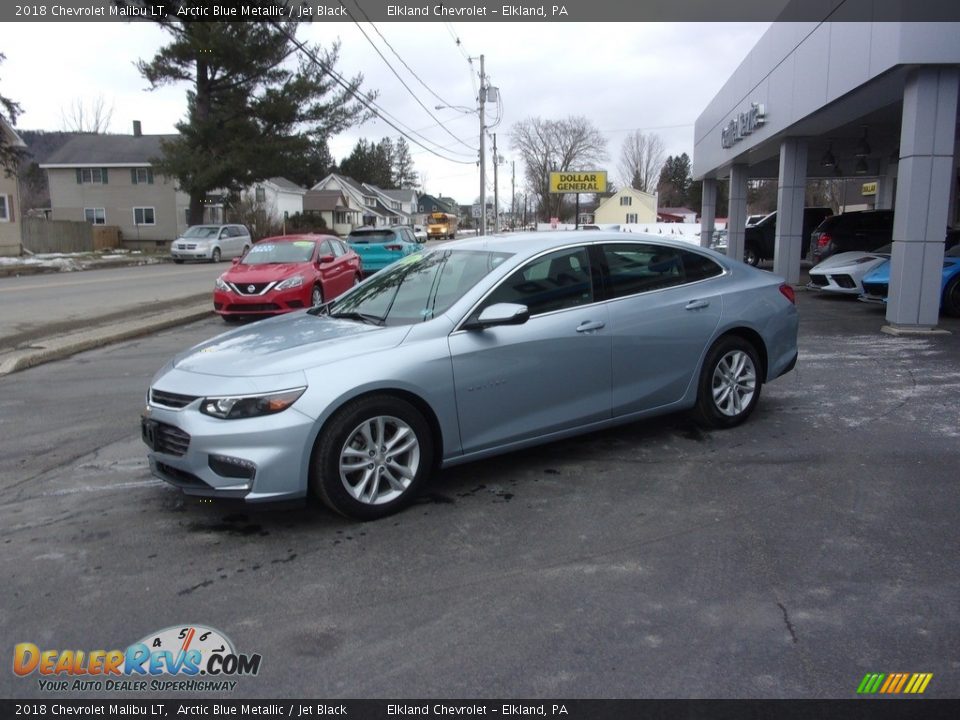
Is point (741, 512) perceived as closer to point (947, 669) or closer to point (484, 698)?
point (947, 669)

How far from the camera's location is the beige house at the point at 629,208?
Result: 84.7m

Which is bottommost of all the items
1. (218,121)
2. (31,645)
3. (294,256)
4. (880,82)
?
(31,645)

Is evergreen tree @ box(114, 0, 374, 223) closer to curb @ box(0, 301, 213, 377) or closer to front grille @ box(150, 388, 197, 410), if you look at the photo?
curb @ box(0, 301, 213, 377)

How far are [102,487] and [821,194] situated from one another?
6956cm

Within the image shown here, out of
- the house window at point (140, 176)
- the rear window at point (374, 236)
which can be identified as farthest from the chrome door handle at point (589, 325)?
the house window at point (140, 176)

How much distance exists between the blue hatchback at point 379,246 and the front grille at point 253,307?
9493 millimetres

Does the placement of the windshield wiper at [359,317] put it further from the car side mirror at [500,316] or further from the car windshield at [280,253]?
the car windshield at [280,253]

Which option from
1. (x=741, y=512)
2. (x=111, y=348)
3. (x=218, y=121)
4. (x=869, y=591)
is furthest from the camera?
(x=218, y=121)

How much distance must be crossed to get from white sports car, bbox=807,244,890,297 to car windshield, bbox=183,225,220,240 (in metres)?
27.1

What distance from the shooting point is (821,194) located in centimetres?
6525

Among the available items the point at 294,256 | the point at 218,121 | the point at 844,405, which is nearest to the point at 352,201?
the point at 218,121

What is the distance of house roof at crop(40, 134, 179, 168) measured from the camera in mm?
50156

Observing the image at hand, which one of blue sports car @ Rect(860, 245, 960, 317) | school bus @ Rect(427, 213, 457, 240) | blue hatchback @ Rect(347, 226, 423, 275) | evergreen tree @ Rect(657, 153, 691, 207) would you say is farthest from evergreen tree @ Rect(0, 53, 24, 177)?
evergreen tree @ Rect(657, 153, 691, 207)

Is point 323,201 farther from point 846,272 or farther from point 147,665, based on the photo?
point 147,665
